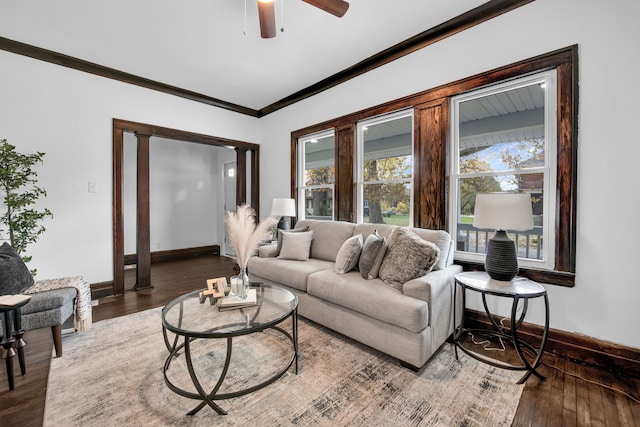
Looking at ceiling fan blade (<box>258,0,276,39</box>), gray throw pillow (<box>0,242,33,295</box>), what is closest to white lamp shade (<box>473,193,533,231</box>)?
ceiling fan blade (<box>258,0,276,39</box>)

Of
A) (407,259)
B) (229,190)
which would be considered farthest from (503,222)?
(229,190)

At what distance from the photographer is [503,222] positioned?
1936 millimetres

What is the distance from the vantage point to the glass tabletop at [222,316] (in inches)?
62.3

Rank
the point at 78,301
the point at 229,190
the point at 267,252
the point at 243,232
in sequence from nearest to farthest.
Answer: the point at 243,232, the point at 78,301, the point at 267,252, the point at 229,190

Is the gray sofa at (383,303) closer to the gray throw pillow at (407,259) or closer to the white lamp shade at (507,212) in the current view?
the gray throw pillow at (407,259)

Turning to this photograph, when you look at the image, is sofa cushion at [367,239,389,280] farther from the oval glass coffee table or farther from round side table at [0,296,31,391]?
round side table at [0,296,31,391]

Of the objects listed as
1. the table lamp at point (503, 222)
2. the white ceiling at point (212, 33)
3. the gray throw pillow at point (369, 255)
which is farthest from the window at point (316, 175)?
the table lamp at point (503, 222)

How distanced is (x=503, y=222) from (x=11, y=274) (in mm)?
3609

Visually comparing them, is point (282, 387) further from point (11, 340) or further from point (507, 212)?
point (507, 212)

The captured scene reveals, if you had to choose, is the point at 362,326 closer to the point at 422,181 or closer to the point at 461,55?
the point at 422,181

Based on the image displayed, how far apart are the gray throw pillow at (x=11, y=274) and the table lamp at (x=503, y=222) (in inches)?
137

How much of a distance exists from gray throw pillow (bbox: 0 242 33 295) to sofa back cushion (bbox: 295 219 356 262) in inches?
101

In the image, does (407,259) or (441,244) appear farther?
(441,244)

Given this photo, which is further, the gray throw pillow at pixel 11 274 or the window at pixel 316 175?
the window at pixel 316 175
